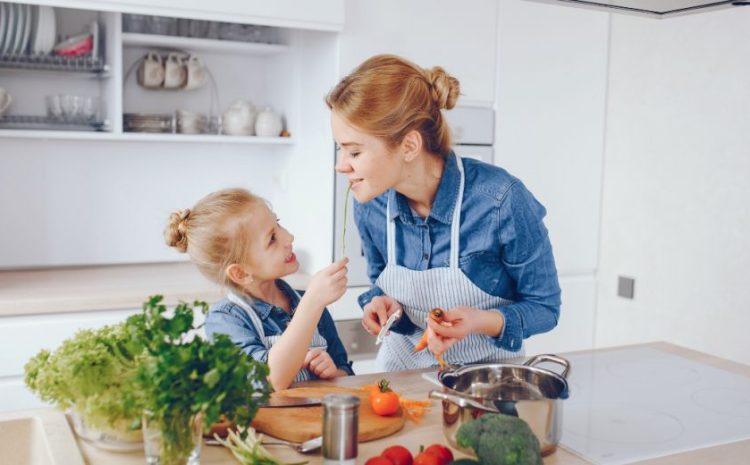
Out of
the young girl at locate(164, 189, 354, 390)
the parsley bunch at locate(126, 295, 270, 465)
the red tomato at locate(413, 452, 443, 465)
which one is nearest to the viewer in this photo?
the parsley bunch at locate(126, 295, 270, 465)

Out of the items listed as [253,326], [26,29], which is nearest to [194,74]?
[26,29]

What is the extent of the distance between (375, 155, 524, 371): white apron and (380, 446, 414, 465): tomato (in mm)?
733

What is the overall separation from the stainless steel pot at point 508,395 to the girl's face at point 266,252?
1.70 feet

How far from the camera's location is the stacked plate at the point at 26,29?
2.67 metres

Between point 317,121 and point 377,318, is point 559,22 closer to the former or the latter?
point 317,121

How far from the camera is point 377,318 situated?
1749mm

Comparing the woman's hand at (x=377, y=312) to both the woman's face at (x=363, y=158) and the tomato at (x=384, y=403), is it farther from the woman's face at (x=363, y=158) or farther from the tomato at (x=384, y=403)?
the tomato at (x=384, y=403)

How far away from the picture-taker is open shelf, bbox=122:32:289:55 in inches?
113

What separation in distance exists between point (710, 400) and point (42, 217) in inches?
95.0

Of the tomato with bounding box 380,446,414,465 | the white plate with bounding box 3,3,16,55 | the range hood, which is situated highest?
the white plate with bounding box 3,3,16,55

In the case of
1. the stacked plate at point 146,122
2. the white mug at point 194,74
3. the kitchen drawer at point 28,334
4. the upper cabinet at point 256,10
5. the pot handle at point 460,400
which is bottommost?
the kitchen drawer at point 28,334

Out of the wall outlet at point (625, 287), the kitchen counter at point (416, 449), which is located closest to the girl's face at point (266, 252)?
the kitchen counter at point (416, 449)

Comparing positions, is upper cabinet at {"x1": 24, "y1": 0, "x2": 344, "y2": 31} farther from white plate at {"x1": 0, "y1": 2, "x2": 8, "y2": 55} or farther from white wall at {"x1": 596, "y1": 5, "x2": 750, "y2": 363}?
white wall at {"x1": 596, "y1": 5, "x2": 750, "y2": 363}

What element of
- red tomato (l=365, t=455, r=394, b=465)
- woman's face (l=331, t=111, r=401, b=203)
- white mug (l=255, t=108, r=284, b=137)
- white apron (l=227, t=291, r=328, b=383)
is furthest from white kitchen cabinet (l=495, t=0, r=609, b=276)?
red tomato (l=365, t=455, r=394, b=465)
